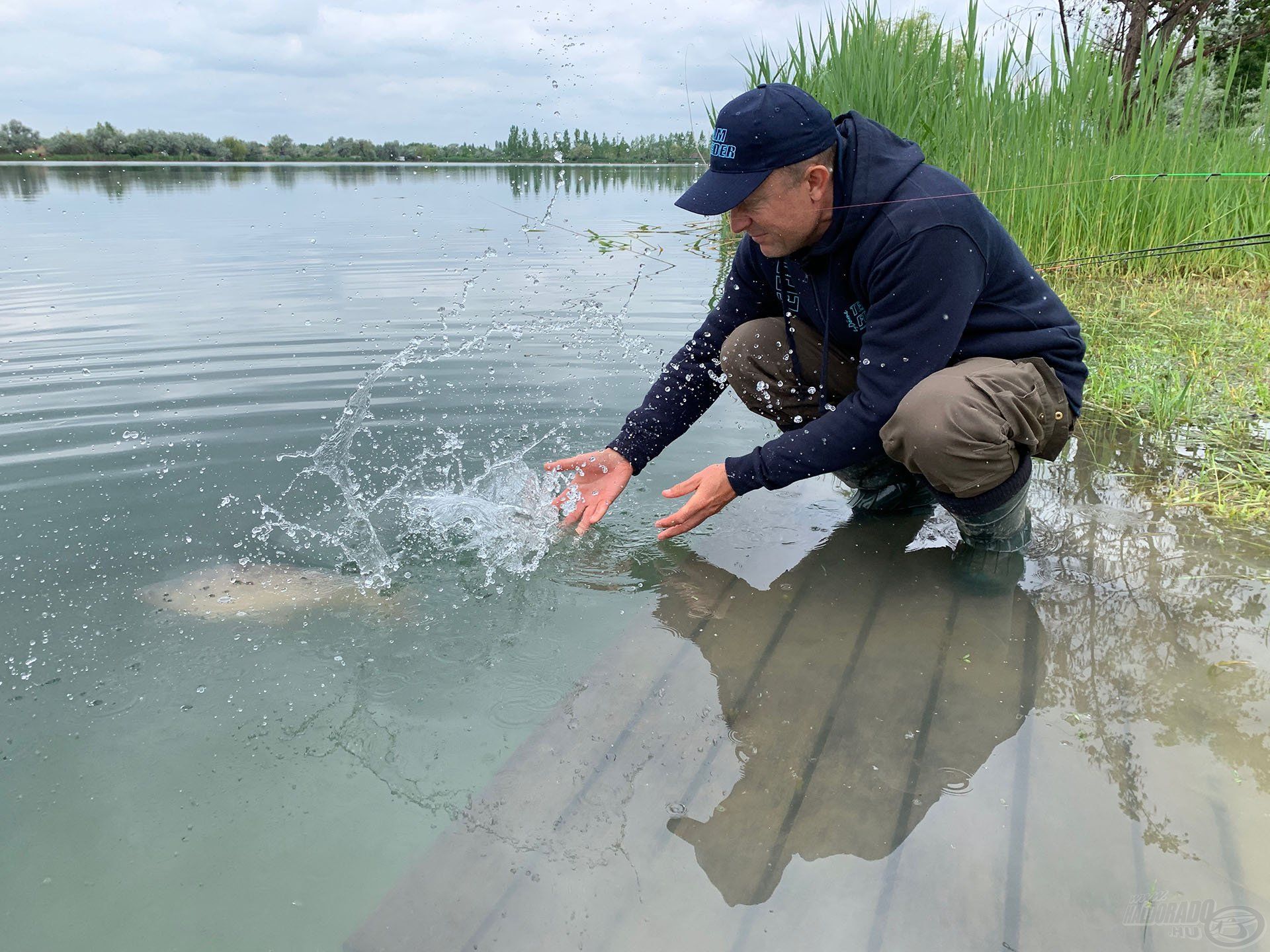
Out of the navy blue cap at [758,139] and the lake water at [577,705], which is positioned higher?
the navy blue cap at [758,139]

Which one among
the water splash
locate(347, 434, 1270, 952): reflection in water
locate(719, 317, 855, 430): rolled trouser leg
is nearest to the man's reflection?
locate(347, 434, 1270, 952): reflection in water

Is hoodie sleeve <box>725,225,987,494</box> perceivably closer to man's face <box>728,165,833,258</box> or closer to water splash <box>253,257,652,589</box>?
man's face <box>728,165,833,258</box>

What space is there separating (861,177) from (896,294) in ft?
1.14

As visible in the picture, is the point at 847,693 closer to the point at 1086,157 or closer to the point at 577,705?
the point at 577,705

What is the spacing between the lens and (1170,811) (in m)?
1.67

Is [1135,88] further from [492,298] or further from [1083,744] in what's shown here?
[1083,744]

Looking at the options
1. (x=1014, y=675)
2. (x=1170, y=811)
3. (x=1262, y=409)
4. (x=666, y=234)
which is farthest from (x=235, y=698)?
(x=666, y=234)

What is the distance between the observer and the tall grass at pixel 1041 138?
5.60 m

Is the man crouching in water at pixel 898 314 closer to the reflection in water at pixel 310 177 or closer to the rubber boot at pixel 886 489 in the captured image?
the rubber boot at pixel 886 489

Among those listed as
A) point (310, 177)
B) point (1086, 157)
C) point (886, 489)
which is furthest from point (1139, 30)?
point (310, 177)

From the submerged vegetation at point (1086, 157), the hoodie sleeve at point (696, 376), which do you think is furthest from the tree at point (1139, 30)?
the hoodie sleeve at point (696, 376)

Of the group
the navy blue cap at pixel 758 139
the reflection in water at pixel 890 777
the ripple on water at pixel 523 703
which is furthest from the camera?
the navy blue cap at pixel 758 139

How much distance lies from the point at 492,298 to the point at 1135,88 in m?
5.42

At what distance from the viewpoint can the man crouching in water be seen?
2307 millimetres
